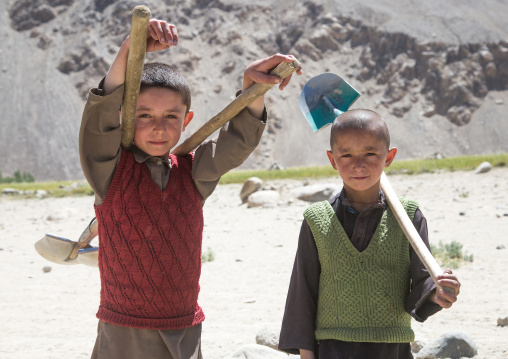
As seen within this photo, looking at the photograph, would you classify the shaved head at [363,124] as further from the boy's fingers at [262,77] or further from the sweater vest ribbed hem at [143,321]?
the sweater vest ribbed hem at [143,321]

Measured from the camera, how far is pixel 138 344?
7.72ft

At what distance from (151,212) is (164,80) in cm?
50

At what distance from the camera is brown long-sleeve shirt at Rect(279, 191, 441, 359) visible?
230 cm

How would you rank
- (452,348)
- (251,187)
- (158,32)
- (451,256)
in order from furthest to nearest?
1. (251,187)
2. (451,256)
3. (452,348)
4. (158,32)

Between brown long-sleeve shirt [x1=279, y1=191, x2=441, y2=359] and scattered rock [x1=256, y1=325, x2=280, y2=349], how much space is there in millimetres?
1616

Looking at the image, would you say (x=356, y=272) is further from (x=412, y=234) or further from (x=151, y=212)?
(x=151, y=212)

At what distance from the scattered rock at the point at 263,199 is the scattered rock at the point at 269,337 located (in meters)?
8.91

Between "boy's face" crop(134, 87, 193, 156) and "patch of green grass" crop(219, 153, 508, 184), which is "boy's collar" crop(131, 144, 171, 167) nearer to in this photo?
"boy's face" crop(134, 87, 193, 156)

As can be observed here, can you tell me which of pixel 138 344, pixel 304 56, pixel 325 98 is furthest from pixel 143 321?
pixel 304 56

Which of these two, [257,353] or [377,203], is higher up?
[377,203]

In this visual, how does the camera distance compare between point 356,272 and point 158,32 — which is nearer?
point 158,32

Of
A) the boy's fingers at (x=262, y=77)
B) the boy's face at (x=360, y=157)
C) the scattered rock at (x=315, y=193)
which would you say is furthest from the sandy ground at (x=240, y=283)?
the boy's fingers at (x=262, y=77)

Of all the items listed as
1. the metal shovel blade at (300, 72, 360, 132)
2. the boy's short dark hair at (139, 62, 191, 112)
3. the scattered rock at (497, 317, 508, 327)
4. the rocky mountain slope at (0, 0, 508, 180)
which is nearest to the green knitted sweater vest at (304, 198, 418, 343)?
the metal shovel blade at (300, 72, 360, 132)

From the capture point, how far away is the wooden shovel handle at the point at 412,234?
2.11 metres
